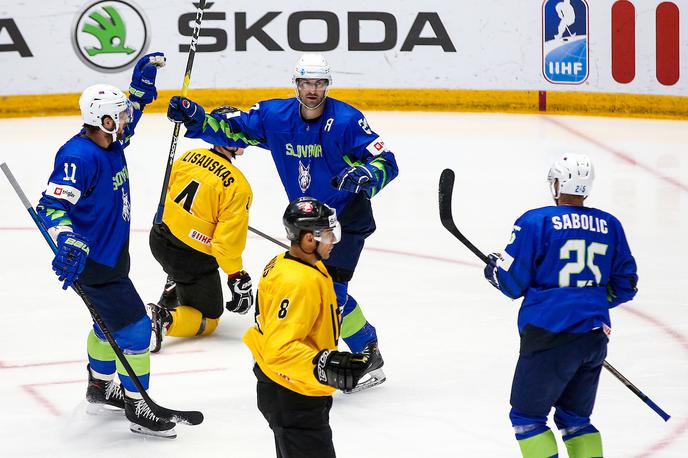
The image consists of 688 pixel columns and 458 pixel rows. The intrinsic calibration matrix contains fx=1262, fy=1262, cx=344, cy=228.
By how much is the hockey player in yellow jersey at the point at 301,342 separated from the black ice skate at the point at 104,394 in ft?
4.80

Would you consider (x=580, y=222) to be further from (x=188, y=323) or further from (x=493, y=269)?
(x=188, y=323)

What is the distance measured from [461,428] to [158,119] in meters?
7.02

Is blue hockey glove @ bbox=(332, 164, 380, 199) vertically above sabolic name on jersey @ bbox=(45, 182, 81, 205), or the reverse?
sabolic name on jersey @ bbox=(45, 182, 81, 205)

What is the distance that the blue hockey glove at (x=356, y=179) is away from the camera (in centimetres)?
494

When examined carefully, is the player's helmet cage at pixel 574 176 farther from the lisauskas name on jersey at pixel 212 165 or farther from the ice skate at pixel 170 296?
the ice skate at pixel 170 296

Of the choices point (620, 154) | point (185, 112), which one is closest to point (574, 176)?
point (185, 112)

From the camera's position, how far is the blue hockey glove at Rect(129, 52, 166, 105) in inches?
207

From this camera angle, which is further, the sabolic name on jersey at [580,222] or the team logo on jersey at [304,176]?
the team logo on jersey at [304,176]

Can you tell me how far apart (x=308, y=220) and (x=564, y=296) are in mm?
869

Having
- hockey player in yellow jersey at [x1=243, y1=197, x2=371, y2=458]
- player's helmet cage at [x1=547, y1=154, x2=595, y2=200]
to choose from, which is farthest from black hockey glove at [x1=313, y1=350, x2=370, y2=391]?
player's helmet cage at [x1=547, y1=154, x2=595, y2=200]

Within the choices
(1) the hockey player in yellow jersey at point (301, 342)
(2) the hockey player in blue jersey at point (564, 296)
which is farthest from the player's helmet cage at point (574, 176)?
(1) the hockey player in yellow jersey at point (301, 342)

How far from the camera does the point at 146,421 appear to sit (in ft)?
15.7

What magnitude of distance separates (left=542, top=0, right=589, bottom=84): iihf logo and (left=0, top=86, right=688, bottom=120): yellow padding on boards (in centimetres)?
23

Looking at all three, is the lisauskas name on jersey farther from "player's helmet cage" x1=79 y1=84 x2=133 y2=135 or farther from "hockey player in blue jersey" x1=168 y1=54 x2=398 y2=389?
"player's helmet cage" x1=79 y1=84 x2=133 y2=135
